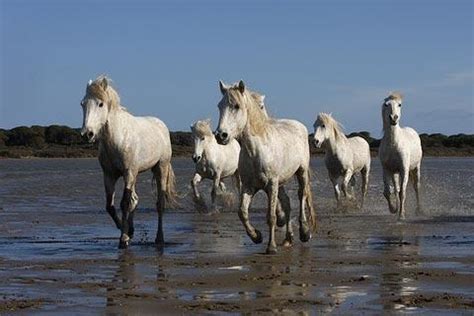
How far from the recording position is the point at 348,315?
706 cm

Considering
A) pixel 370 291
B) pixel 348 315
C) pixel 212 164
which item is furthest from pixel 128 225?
pixel 212 164

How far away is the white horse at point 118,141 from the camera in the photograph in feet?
39.0

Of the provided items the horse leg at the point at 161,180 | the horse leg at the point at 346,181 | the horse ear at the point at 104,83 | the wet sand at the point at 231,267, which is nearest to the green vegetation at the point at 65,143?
the horse leg at the point at 346,181

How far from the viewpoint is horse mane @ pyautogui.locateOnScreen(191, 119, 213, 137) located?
19359 mm

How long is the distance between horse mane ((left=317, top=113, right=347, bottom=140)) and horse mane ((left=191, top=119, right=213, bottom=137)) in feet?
7.51

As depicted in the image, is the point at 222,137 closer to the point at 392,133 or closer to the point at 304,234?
the point at 304,234

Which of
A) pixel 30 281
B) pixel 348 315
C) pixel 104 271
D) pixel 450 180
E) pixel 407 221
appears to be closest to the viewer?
pixel 348 315

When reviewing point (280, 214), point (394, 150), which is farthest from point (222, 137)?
point (394, 150)

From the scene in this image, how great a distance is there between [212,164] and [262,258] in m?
9.24

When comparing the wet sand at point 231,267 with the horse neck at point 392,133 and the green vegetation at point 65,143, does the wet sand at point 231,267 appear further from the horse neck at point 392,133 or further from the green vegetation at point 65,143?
the green vegetation at point 65,143

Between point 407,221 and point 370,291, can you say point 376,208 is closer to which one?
point 407,221

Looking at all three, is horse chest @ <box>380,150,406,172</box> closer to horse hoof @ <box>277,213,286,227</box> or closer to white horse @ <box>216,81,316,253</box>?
horse hoof @ <box>277,213,286,227</box>

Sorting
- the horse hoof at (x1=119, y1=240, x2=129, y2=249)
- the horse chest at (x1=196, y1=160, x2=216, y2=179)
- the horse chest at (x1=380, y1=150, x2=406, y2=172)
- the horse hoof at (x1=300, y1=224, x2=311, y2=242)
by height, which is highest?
the horse chest at (x1=380, y1=150, x2=406, y2=172)

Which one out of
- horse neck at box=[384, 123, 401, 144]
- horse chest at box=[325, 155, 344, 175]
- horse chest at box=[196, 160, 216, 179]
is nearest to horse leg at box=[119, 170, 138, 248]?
horse neck at box=[384, 123, 401, 144]
